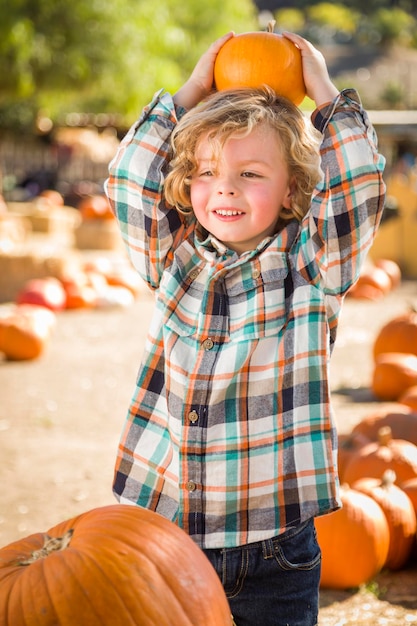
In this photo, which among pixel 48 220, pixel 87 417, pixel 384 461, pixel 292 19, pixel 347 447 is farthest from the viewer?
pixel 292 19

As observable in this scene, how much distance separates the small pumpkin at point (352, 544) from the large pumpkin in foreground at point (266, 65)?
179 cm

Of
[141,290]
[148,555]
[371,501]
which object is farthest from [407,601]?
[141,290]

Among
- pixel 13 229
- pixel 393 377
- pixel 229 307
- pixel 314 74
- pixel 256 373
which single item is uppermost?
pixel 314 74

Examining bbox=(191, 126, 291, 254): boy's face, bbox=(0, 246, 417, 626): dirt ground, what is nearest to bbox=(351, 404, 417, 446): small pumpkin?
bbox=(0, 246, 417, 626): dirt ground

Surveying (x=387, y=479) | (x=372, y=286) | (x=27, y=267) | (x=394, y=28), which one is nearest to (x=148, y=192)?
(x=387, y=479)

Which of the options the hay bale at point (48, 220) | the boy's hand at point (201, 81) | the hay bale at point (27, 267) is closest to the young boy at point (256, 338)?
the boy's hand at point (201, 81)

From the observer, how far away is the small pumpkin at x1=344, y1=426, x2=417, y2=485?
4113mm

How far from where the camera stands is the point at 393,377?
21.0 feet

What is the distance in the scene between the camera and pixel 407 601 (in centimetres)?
343

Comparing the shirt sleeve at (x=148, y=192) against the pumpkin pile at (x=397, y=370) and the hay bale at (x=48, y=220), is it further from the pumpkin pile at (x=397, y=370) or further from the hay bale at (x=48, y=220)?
the hay bale at (x=48, y=220)

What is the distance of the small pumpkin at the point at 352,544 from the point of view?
3.53m

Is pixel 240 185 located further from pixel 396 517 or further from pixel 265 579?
pixel 396 517

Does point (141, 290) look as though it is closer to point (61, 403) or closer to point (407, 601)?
point (61, 403)

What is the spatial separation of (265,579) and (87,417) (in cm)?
416
